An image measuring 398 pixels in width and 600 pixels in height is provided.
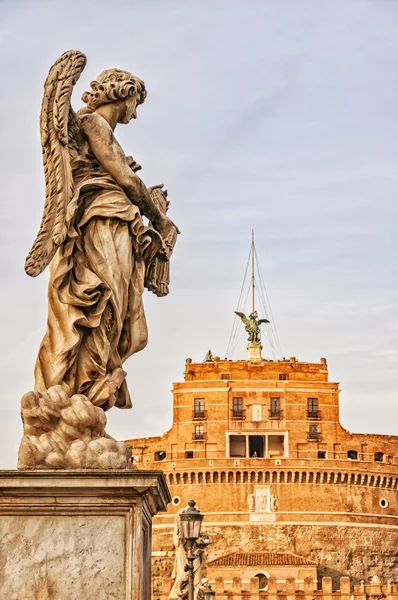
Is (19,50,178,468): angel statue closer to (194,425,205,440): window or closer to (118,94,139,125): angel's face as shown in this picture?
(118,94,139,125): angel's face

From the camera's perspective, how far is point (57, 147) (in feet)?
15.7

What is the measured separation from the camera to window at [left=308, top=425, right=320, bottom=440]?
74.4 meters

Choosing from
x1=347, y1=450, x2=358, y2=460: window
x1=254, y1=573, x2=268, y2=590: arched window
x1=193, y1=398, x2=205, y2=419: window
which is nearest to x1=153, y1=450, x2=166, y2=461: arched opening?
x1=193, y1=398, x2=205, y2=419: window

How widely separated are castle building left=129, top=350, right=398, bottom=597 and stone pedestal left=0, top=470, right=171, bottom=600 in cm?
6747

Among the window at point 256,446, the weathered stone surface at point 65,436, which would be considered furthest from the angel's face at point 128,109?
the window at point 256,446

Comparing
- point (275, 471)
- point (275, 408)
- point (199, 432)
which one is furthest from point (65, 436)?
point (275, 408)

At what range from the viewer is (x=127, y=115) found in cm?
525

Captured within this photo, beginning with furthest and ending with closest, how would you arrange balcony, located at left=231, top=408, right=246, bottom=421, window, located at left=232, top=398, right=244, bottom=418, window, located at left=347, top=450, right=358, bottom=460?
window, located at left=347, top=450, right=358, bottom=460 → window, located at left=232, top=398, right=244, bottom=418 → balcony, located at left=231, top=408, right=246, bottom=421

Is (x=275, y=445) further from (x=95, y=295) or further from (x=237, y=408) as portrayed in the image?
(x=95, y=295)

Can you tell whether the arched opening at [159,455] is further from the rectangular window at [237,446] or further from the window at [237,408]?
the window at [237,408]

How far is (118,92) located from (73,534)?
1774mm

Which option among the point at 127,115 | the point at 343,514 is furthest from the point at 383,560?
the point at 127,115

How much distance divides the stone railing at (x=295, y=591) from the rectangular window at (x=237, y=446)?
8.42m

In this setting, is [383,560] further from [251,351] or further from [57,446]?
[57,446]
